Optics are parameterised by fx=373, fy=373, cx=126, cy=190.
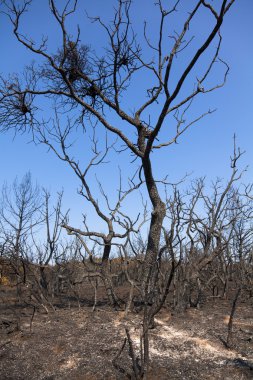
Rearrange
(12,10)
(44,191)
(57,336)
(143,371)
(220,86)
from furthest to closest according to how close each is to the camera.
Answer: (44,191), (220,86), (12,10), (57,336), (143,371)

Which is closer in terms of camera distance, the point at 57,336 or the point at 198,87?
the point at 57,336

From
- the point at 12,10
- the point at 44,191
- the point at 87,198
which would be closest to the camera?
the point at 12,10

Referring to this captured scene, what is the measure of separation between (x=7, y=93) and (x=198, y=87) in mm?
3847

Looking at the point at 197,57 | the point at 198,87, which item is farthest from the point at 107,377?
the point at 198,87

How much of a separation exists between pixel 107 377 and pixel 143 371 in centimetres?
53

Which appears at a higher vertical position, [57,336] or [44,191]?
[44,191]

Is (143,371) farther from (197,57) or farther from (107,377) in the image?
(197,57)

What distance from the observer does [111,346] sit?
540 centimetres

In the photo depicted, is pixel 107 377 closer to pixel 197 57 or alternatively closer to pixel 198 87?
pixel 197 57

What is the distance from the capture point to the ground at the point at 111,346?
4812 millimetres

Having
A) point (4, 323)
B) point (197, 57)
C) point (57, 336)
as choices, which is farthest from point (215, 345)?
point (197, 57)

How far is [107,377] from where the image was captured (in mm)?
4652

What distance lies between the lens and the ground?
4.81 metres

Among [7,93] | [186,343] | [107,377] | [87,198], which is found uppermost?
[7,93]
